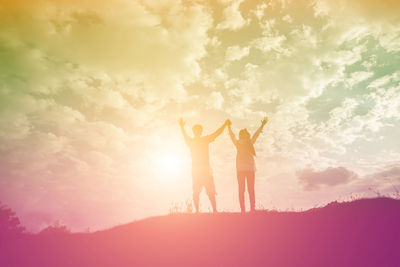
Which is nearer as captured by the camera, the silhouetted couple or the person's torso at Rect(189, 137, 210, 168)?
the silhouetted couple

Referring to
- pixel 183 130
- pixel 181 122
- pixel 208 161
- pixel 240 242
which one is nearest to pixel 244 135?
pixel 208 161

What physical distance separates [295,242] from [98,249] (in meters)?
5.80

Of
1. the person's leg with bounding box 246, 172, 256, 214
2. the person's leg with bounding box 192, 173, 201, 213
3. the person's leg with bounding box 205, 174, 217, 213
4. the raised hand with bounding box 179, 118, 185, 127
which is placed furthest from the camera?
the raised hand with bounding box 179, 118, 185, 127

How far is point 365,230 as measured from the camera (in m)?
7.32

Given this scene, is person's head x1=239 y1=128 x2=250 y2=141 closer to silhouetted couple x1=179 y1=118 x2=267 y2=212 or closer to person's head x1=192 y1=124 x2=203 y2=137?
silhouetted couple x1=179 y1=118 x2=267 y2=212

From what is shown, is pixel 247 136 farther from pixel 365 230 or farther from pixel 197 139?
pixel 365 230

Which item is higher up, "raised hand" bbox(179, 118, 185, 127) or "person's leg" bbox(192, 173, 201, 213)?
"raised hand" bbox(179, 118, 185, 127)

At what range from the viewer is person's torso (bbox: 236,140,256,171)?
933cm

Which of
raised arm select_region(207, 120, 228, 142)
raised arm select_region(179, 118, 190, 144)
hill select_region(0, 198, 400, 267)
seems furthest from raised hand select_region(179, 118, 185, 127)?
hill select_region(0, 198, 400, 267)

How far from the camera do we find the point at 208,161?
32.2 ft

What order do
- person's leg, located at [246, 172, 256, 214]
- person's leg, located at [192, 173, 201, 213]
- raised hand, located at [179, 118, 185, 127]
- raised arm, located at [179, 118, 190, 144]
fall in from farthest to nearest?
raised hand, located at [179, 118, 185, 127] → raised arm, located at [179, 118, 190, 144] → person's leg, located at [192, 173, 201, 213] → person's leg, located at [246, 172, 256, 214]

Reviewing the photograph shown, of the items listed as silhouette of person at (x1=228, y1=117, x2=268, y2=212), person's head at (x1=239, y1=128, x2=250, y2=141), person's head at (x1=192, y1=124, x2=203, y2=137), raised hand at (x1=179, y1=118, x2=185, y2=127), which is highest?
raised hand at (x1=179, y1=118, x2=185, y2=127)

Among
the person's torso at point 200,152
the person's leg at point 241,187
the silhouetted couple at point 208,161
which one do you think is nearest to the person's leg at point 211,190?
the silhouetted couple at point 208,161

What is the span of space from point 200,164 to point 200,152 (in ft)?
1.41
